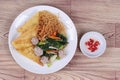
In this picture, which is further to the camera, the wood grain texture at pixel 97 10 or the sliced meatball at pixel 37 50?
the wood grain texture at pixel 97 10

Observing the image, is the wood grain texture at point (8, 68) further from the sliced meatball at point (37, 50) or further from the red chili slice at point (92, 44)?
the red chili slice at point (92, 44)

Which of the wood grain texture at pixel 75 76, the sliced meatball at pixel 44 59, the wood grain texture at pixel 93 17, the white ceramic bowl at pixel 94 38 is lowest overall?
the wood grain texture at pixel 75 76

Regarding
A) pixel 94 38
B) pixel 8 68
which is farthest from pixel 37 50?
pixel 94 38

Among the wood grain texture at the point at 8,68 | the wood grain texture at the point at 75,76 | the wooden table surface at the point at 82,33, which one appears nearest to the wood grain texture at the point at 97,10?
the wooden table surface at the point at 82,33

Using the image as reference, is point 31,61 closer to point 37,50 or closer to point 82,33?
point 37,50

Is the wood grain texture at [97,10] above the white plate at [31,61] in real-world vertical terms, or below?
above

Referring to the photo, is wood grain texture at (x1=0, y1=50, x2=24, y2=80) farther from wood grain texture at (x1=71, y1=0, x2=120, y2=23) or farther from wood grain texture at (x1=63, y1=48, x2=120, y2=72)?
wood grain texture at (x1=71, y1=0, x2=120, y2=23)
